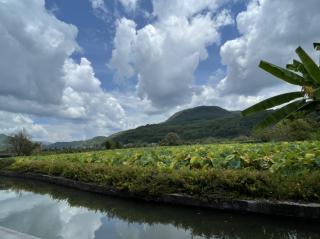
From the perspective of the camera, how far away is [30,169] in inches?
692

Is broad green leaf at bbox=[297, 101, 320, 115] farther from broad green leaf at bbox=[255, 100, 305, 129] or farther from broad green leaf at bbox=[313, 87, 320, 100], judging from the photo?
broad green leaf at bbox=[313, 87, 320, 100]

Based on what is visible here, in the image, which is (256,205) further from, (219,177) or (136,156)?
(136,156)

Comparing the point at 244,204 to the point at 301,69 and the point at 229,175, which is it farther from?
the point at 301,69

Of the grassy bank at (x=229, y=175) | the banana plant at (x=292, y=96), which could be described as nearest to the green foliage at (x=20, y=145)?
the grassy bank at (x=229, y=175)

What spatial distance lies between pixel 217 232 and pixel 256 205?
4.60 feet

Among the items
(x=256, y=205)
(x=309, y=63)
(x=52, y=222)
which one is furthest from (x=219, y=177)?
(x=52, y=222)

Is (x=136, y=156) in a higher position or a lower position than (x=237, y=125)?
lower

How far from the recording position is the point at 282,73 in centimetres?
787

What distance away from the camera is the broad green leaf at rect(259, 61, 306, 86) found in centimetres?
782

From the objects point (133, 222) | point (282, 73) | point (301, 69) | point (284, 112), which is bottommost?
point (133, 222)

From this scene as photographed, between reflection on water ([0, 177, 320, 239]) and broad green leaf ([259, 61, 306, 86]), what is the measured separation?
12.0 feet

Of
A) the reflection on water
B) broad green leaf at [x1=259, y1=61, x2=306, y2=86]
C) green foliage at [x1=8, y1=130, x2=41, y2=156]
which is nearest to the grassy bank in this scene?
the reflection on water

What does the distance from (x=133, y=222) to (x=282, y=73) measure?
17.3ft

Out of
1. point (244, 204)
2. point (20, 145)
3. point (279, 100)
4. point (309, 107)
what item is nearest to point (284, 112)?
point (279, 100)
